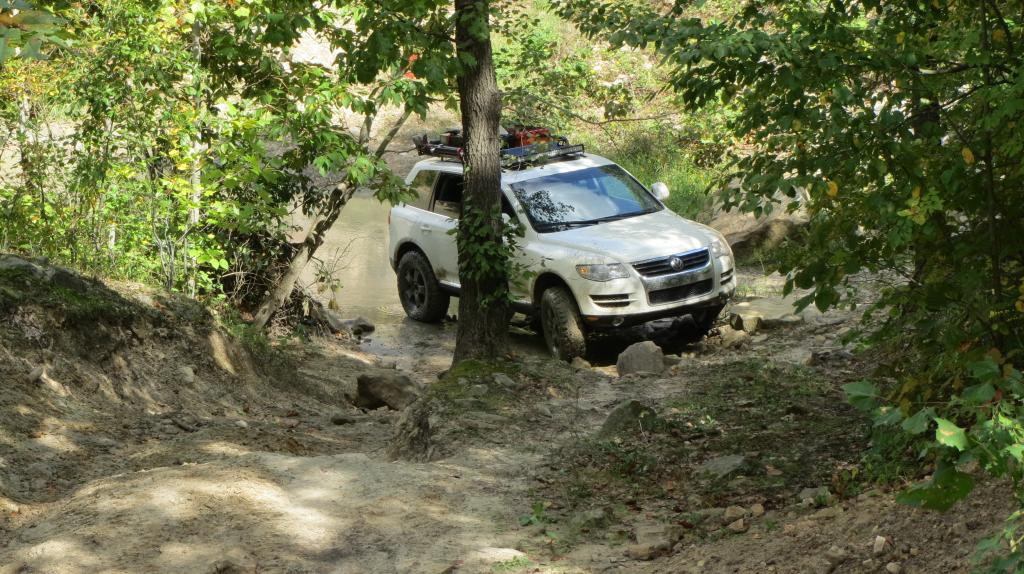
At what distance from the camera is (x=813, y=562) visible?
13.6ft

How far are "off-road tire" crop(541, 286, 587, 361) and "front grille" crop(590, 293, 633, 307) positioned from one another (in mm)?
299

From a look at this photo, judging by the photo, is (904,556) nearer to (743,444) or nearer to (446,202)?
(743,444)

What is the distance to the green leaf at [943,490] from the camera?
2840mm

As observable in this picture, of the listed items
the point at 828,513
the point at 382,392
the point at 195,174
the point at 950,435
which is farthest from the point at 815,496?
the point at 195,174

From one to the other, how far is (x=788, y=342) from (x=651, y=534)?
5511 millimetres

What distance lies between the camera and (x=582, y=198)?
11.4 metres

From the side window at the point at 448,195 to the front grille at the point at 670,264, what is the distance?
2818 millimetres

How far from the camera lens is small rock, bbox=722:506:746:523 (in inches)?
213

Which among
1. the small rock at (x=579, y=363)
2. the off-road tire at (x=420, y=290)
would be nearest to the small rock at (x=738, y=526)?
the small rock at (x=579, y=363)

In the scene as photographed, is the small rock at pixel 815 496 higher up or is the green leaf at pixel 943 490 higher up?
the green leaf at pixel 943 490

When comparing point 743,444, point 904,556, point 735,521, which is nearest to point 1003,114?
point 904,556

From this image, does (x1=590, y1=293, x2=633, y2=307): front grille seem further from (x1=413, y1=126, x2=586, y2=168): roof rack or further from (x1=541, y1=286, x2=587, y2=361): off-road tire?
(x1=413, y1=126, x2=586, y2=168): roof rack

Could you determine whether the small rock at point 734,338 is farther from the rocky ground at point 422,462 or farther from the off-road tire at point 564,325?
the off-road tire at point 564,325

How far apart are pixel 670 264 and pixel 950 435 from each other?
7.75 meters
